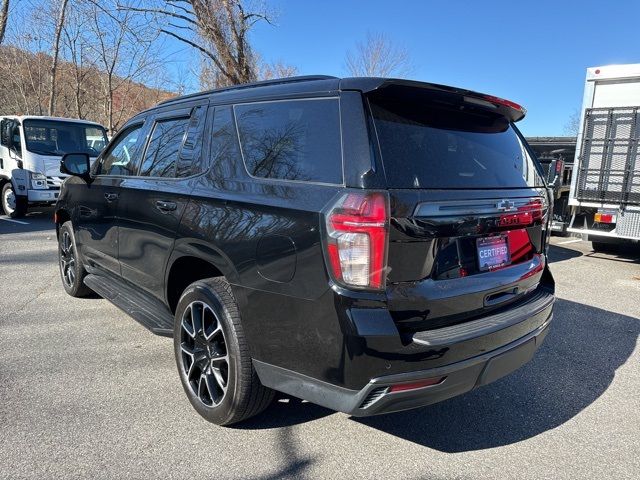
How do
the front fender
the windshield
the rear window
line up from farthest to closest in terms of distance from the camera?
the windshield
the front fender
the rear window

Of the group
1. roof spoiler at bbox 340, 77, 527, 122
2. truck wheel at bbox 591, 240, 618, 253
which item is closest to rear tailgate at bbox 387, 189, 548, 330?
roof spoiler at bbox 340, 77, 527, 122

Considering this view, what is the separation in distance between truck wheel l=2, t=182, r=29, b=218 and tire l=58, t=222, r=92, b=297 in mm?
6274

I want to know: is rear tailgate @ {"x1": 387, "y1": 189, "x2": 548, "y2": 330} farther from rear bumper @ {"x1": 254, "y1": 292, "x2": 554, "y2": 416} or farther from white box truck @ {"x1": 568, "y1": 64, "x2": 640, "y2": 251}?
white box truck @ {"x1": 568, "y1": 64, "x2": 640, "y2": 251}

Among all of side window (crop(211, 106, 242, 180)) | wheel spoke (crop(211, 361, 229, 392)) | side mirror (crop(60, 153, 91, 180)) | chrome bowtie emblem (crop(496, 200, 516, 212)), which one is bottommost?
wheel spoke (crop(211, 361, 229, 392))

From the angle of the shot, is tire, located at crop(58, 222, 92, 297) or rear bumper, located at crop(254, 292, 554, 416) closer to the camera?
rear bumper, located at crop(254, 292, 554, 416)

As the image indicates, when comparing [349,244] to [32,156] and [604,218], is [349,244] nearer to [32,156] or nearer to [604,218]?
[604,218]

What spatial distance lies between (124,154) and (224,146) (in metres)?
1.66

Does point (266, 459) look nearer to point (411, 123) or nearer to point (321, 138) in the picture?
point (321, 138)

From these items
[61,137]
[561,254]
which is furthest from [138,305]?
[61,137]

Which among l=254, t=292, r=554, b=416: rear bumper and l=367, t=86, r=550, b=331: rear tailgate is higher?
l=367, t=86, r=550, b=331: rear tailgate

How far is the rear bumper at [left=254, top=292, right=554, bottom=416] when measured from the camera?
2.02 m

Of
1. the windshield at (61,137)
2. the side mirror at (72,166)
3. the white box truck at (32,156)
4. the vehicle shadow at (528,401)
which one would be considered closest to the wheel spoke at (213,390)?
the vehicle shadow at (528,401)

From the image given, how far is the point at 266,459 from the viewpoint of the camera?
8.04 ft

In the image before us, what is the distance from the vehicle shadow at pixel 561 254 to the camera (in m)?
8.04
